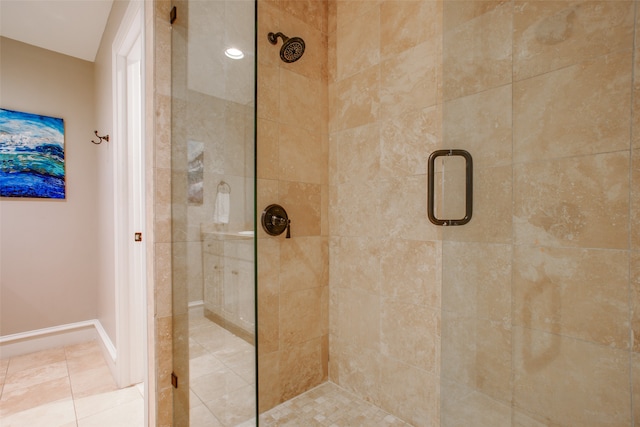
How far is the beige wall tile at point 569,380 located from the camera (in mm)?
765

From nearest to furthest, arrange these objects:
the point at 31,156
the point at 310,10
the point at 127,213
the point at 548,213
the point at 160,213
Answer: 1. the point at 548,213
2. the point at 160,213
3. the point at 310,10
4. the point at 127,213
5. the point at 31,156

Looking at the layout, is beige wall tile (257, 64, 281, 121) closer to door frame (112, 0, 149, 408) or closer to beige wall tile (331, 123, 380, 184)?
beige wall tile (331, 123, 380, 184)

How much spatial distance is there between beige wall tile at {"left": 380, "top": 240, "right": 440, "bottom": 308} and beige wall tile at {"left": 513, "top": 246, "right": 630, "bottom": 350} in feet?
1.40

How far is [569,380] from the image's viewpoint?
2.70 feet

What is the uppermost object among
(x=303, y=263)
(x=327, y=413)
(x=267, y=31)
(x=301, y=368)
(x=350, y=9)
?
(x=350, y=9)

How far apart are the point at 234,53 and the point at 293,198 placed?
2.68 ft

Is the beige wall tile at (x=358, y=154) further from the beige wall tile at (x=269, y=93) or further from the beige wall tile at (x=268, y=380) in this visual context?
the beige wall tile at (x=268, y=380)

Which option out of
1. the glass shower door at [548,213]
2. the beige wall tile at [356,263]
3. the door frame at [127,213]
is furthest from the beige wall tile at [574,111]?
the door frame at [127,213]

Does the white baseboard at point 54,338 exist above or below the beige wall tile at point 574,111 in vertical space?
below

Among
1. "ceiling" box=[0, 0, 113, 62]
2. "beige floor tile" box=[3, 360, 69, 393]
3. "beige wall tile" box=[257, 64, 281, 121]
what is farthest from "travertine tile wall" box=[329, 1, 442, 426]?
"beige floor tile" box=[3, 360, 69, 393]

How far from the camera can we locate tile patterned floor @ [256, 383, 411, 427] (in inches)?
57.4

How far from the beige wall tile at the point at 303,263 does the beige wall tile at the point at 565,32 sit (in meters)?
1.21

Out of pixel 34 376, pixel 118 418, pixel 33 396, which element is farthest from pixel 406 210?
pixel 34 376

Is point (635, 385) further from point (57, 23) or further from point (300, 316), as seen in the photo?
point (57, 23)
